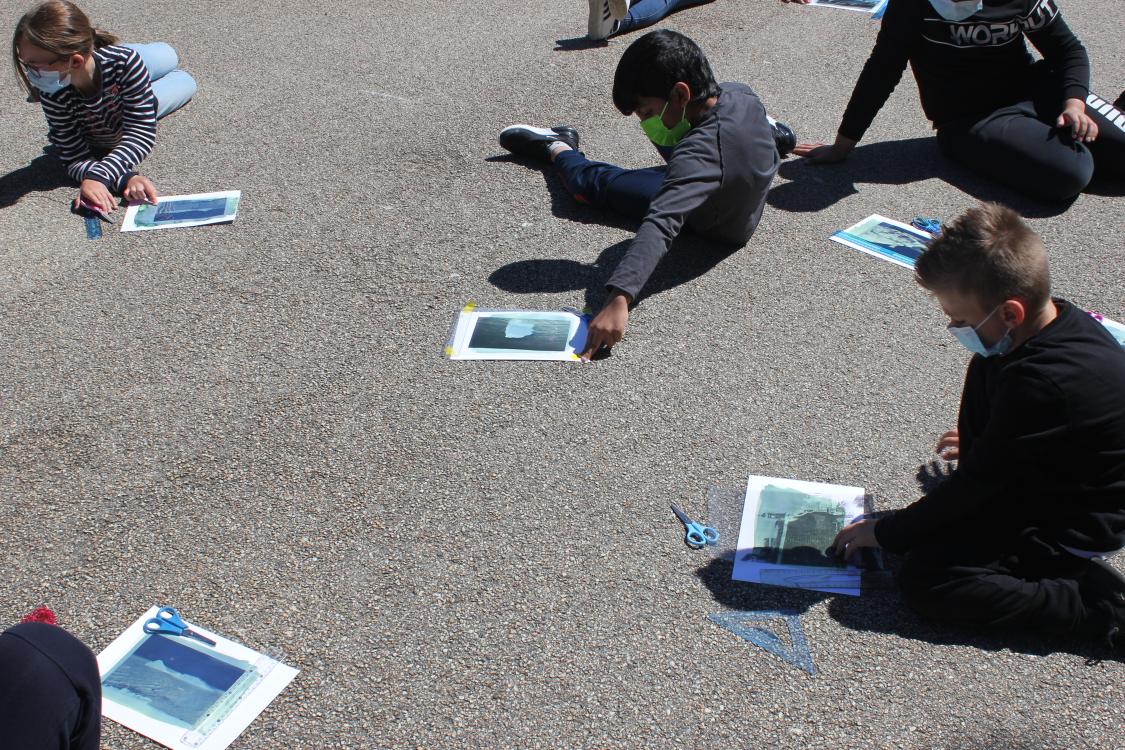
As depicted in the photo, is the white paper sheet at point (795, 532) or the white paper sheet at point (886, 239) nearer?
the white paper sheet at point (795, 532)

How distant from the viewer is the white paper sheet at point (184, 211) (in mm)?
3980

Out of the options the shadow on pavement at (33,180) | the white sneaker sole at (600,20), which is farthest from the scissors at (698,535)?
the white sneaker sole at (600,20)

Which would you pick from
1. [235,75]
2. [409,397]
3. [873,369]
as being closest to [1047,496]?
[873,369]

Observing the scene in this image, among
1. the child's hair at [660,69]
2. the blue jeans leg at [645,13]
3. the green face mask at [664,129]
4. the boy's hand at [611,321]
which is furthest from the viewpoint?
the blue jeans leg at [645,13]

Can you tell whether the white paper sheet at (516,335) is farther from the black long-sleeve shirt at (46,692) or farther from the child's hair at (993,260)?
the black long-sleeve shirt at (46,692)

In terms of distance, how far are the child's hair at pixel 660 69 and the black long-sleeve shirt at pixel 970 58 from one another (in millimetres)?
1413

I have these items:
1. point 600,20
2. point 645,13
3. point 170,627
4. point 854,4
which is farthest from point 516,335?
point 854,4

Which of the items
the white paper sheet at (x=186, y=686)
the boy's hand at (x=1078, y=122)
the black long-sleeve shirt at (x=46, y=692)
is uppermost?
the black long-sleeve shirt at (x=46, y=692)

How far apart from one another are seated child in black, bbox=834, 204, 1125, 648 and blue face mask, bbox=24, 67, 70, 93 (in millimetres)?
3647

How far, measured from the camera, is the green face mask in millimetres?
3586

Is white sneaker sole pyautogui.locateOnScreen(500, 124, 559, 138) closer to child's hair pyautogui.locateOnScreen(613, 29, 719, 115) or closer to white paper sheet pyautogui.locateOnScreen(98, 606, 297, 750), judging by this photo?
child's hair pyautogui.locateOnScreen(613, 29, 719, 115)

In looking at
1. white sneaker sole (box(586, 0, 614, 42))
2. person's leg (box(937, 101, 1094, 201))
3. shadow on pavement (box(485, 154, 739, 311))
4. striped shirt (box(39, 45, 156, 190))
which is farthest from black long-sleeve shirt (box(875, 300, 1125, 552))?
white sneaker sole (box(586, 0, 614, 42))

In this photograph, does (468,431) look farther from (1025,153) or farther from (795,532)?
(1025,153)

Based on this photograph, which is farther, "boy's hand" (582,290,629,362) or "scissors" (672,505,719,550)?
"boy's hand" (582,290,629,362)
